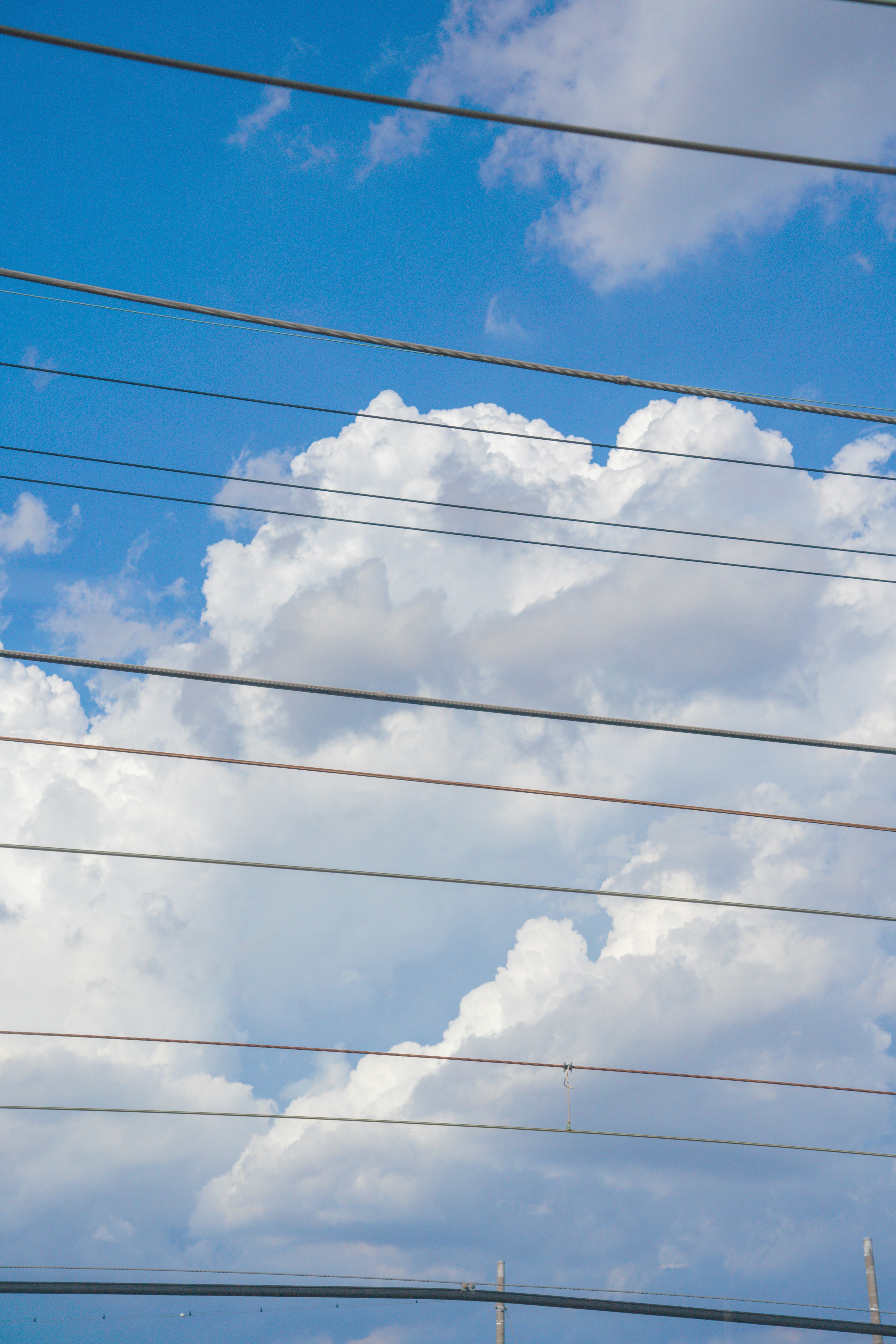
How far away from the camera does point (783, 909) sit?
11.2 metres

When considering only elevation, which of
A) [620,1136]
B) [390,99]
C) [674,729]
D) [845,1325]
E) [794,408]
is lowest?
[845,1325]

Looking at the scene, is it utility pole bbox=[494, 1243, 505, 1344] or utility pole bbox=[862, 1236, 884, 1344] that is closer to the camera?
utility pole bbox=[494, 1243, 505, 1344]

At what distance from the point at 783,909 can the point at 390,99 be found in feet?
28.7

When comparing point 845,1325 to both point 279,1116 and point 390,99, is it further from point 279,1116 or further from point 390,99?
point 390,99

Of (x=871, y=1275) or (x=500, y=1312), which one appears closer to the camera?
(x=500, y=1312)

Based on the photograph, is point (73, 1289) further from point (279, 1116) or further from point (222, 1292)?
point (279, 1116)

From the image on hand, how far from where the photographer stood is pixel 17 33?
7203 mm

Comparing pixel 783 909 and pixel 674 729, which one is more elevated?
pixel 674 729

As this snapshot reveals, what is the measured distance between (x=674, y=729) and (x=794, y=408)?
122 inches

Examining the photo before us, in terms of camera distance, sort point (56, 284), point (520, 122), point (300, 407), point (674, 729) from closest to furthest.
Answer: point (520, 122) < point (56, 284) < point (674, 729) < point (300, 407)

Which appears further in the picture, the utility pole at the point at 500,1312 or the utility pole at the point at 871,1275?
the utility pole at the point at 871,1275

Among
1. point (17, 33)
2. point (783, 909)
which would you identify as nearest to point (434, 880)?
point (783, 909)

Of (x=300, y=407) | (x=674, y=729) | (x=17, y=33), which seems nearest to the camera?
(x=17, y=33)

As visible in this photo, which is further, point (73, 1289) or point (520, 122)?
point (73, 1289)
